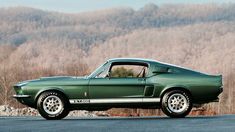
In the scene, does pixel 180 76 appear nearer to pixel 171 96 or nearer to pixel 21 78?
pixel 171 96

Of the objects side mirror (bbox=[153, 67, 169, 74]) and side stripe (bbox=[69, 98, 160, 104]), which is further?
side mirror (bbox=[153, 67, 169, 74])

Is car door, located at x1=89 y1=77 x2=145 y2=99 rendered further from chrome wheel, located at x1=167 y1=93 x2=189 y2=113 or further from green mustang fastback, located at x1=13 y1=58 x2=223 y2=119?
chrome wheel, located at x1=167 y1=93 x2=189 y2=113

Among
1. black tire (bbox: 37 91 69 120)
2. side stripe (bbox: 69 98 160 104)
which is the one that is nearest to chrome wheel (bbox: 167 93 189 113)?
side stripe (bbox: 69 98 160 104)

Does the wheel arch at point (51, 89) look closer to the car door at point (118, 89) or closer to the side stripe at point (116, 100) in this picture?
the side stripe at point (116, 100)

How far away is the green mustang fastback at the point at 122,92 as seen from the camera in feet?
45.3

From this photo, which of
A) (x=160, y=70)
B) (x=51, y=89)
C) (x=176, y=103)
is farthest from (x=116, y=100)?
(x=51, y=89)

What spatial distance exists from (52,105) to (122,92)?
1.60 meters

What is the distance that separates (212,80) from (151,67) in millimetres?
1400

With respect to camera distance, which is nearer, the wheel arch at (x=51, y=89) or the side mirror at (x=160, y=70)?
the wheel arch at (x=51, y=89)

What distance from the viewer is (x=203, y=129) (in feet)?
33.7

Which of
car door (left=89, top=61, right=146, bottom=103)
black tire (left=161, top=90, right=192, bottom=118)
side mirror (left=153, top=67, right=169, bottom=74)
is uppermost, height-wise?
side mirror (left=153, top=67, right=169, bottom=74)

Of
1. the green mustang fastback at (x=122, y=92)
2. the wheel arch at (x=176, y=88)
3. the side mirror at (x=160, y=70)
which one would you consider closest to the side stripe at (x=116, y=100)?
the green mustang fastback at (x=122, y=92)

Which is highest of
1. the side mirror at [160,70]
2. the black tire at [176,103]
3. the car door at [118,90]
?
the side mirror at [160,70]

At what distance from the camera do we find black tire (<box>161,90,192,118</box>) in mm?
13773
